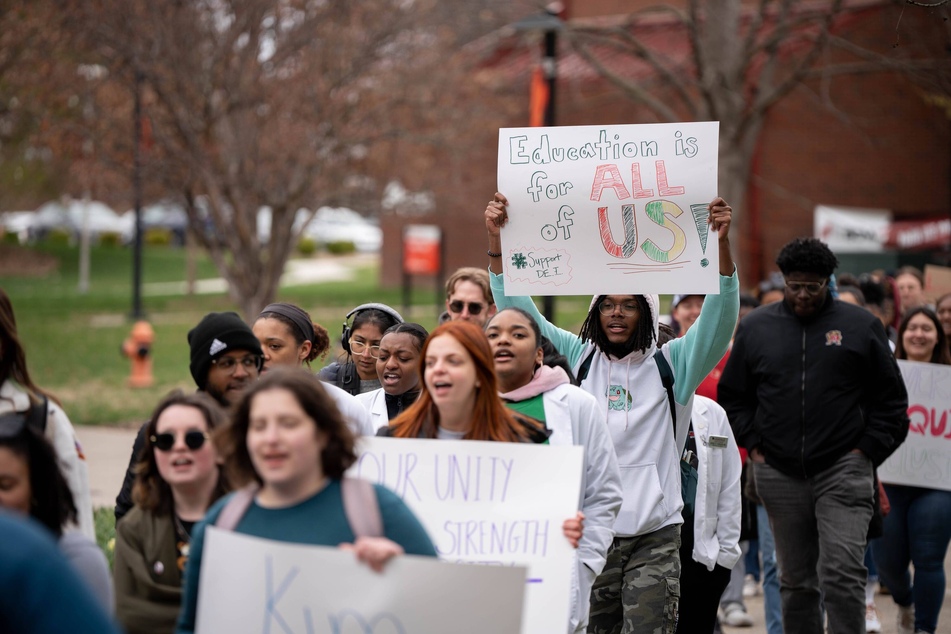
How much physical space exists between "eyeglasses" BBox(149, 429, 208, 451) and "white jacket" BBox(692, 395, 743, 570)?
9.21 ft

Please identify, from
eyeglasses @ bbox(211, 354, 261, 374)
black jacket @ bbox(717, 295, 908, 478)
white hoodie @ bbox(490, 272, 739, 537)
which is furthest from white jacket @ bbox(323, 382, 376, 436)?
black jacket @ bbox(717, 295, 908, 478)

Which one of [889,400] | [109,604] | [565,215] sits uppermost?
[565,215]

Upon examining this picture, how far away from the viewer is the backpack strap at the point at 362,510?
3.17m

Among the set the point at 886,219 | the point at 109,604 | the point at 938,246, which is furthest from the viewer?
the point at 886,219

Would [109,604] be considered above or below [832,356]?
below

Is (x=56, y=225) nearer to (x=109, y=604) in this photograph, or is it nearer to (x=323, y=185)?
(x=323, y=185)

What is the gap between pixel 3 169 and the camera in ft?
117

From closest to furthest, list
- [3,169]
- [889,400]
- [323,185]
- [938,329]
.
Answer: [889,400], [938,329], [323,185], [3,169]

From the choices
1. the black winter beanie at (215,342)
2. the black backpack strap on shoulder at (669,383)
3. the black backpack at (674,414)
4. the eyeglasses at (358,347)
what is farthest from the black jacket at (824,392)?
the black winter beanie at (215,342)

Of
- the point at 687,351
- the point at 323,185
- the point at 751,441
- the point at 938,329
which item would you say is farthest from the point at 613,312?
the point at 323,185

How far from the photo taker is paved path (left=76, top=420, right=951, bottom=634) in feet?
25.6

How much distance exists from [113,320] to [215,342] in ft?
79.7

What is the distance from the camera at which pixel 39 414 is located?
3990 mm

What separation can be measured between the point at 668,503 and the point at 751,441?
1327 millimetres
